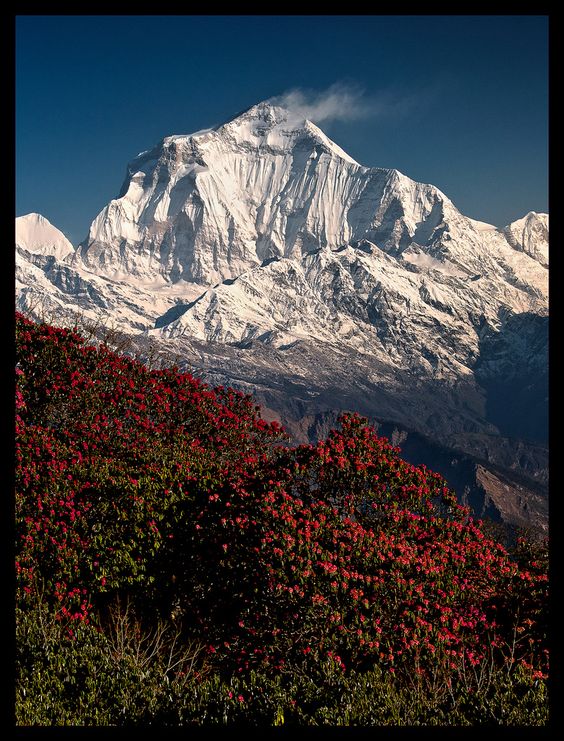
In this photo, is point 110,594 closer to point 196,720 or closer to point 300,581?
point 300,581
